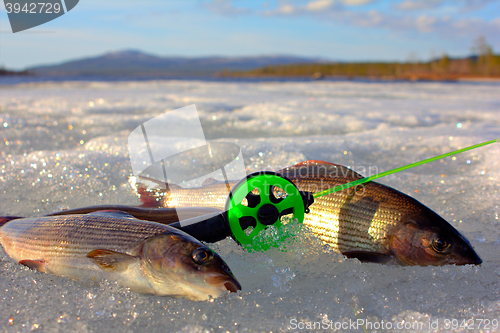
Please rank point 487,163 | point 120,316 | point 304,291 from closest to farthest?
point 120,316 < point 304,291 < point 487,163

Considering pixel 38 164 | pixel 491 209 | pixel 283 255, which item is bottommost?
pixel 491 209

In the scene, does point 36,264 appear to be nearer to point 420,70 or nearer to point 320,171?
point 320,171

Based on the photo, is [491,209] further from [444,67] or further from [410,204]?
[444,67]

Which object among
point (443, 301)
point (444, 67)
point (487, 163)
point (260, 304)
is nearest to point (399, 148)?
point (487, 163)

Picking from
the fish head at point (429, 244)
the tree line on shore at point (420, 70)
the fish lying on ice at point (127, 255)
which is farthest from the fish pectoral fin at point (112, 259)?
the tree line on shore at point (420, 70)

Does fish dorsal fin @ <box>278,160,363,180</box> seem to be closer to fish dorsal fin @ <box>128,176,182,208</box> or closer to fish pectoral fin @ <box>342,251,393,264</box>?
fish pectoral fin @ <box>342,251,393,264</box>

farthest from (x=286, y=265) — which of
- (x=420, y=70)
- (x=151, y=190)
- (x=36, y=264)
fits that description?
(x=420, y=70)
